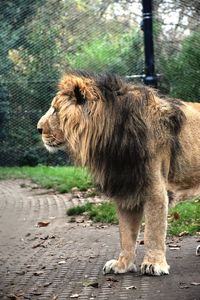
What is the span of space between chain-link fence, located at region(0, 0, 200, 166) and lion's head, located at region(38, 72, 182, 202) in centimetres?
542

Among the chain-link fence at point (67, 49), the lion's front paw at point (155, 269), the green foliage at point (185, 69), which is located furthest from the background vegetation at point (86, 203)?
the green foliage at point (185, 69)

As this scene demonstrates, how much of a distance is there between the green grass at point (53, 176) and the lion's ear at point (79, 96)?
411cm

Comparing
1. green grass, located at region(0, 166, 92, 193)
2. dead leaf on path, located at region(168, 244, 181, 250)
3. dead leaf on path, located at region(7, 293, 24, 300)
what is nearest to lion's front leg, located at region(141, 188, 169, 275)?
dead leaf on path, located at region(7, 293, 24, 300)

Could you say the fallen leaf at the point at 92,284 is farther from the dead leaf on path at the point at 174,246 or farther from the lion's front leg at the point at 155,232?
the dead leaf on path at the point at 174,246

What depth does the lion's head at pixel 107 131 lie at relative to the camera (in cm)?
507

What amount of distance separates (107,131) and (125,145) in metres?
0.14

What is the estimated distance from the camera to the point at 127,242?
5273 millimetres

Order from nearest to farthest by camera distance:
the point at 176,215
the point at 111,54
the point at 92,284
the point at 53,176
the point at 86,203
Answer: the point at 92,284
the point at 176,215
the point at 86,203
the point at 53,176
the point at 111,54

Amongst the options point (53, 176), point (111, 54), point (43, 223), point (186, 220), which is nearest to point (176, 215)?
point (186, 220)

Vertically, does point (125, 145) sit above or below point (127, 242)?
above

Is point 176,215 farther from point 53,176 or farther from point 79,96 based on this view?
point 53,176

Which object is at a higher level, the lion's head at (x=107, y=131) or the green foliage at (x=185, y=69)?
the lion's head at (x=107, y=131)

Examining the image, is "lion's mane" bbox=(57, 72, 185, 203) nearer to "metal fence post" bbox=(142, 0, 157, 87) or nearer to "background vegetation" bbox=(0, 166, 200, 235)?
"background vegetation" bbox=(0, 166, 200, 235)

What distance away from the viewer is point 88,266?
5.53 meters
